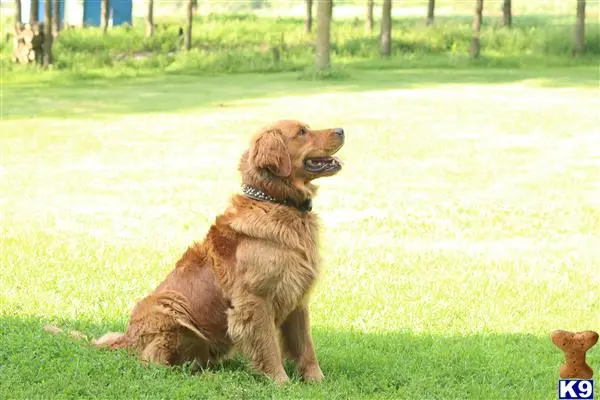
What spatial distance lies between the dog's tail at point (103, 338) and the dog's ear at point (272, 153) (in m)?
1.39

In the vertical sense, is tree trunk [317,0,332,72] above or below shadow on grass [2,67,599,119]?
above

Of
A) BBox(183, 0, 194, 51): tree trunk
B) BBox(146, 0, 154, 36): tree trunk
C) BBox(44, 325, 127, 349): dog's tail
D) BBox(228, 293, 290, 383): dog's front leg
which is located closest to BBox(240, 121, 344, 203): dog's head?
BBox(228, 293, 290, 383): dog's front leg

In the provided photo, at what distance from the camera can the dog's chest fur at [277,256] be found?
6258 millimetres

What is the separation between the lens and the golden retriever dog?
20.5 ft

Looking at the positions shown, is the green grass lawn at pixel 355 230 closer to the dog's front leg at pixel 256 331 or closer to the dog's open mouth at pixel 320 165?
the dog's front leg at pixel 256 331

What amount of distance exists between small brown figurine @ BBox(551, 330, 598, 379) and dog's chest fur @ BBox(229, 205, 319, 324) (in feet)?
7.67

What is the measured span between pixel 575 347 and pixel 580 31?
36.0 m

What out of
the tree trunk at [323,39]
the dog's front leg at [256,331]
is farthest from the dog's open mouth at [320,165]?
the tree trunk at [323,39]

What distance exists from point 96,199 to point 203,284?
345 inches

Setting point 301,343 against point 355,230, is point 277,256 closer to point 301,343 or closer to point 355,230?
point 301,343

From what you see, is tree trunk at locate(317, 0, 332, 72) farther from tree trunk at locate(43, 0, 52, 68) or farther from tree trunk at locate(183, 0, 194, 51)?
tree trunk at locate(183, 0, 194, 51)

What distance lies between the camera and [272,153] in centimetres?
625

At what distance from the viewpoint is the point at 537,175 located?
1703 cm

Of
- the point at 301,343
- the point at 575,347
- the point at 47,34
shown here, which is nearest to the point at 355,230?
the point at 301,343
